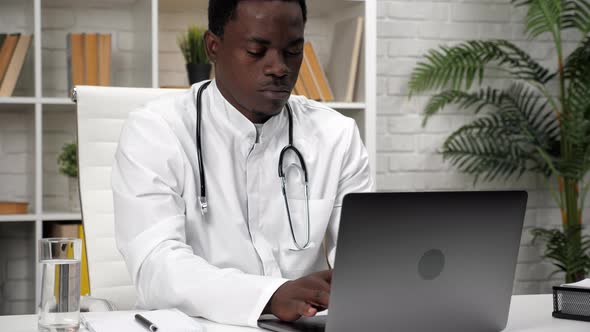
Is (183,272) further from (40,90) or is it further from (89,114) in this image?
(40,90)

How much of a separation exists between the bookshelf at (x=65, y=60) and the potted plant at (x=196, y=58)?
13 cm

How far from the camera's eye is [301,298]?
1.06 meters

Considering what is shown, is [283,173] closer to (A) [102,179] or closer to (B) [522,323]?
(A) [102,179]

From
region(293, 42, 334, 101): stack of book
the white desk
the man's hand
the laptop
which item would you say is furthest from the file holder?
region(293, 42, 334, 101): stack of book

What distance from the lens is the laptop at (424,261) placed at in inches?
35.7

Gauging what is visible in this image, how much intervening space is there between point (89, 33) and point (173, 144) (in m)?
1.36

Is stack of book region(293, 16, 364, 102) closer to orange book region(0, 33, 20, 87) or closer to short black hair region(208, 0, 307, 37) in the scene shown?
orange book region(0, 33, 20, 87)

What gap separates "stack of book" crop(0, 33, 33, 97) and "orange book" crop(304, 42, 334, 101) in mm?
935

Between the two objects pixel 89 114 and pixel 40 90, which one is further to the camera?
pixel 40 90

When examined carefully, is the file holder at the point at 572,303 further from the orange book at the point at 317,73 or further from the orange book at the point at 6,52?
the orange book at the point at 6,52

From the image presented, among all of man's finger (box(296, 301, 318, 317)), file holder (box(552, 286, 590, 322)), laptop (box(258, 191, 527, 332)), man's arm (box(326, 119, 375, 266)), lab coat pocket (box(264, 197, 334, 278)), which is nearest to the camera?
laptop (box(258, 191, 527, 332))

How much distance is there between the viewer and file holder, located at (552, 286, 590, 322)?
3.89 ft

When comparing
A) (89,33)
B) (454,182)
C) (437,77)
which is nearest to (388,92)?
(437,77)

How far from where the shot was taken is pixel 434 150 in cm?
325
